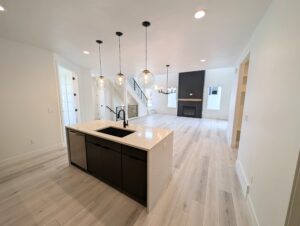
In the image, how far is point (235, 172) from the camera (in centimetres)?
245

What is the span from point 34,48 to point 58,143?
7.94 ft

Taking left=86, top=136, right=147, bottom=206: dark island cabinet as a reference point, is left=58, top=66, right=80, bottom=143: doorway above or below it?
above

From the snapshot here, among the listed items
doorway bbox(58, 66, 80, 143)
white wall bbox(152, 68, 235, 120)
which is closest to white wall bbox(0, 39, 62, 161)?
doorway bbox(58, 66, 80, 143)

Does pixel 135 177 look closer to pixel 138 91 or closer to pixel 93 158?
pixel 93 158

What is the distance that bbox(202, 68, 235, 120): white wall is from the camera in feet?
23.6

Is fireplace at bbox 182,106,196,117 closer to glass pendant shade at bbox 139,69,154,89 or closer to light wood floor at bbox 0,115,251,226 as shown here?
light wood floor at bbox 0,115,251,226

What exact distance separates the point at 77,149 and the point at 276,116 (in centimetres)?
297

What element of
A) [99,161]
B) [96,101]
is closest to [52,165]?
[99,161]

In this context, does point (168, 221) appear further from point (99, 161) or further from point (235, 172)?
point (235, 172)

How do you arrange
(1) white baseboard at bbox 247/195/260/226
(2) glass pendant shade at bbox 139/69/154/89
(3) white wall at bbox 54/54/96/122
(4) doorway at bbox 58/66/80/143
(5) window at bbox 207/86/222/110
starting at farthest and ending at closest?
(5) window at bbox 207/86/222/110 → (3) white wall at bbox 54/54/96/122 → (4) doorway at bbox 58/66/80/143 → (2) glass pendant shade at bbox 139/69/154/89 → (1) white baseboard at bbox 247/195/260/226

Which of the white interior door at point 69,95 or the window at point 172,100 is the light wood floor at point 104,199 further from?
the window at point 172,100

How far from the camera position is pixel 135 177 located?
1660 mm

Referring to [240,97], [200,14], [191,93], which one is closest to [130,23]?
[200,14]

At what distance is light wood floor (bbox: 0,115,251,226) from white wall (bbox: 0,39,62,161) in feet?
1.63
